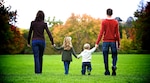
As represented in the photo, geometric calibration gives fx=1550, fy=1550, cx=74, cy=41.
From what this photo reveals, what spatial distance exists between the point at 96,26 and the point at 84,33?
25cm

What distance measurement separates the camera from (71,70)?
22.8 m

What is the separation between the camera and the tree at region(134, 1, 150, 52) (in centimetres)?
2266

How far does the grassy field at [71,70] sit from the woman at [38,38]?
0.07m

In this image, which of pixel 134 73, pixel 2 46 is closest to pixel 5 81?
pixel 2 46

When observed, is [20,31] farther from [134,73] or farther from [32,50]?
[134,73]

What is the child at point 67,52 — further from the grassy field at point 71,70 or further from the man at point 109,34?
the man at point 109,34

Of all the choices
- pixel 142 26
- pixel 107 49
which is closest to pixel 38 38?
pixel 107 49

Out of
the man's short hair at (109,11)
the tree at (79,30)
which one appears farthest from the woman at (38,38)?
the man's short hair at (109,11)

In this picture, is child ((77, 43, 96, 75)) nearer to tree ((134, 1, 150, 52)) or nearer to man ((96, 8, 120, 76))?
man ((96, 8, 120, 76))

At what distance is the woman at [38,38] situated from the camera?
74.4 feet

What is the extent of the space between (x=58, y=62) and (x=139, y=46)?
122 centimetres

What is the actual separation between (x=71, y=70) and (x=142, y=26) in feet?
4.04

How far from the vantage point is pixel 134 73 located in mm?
22672

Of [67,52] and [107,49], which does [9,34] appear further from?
[107,49]
